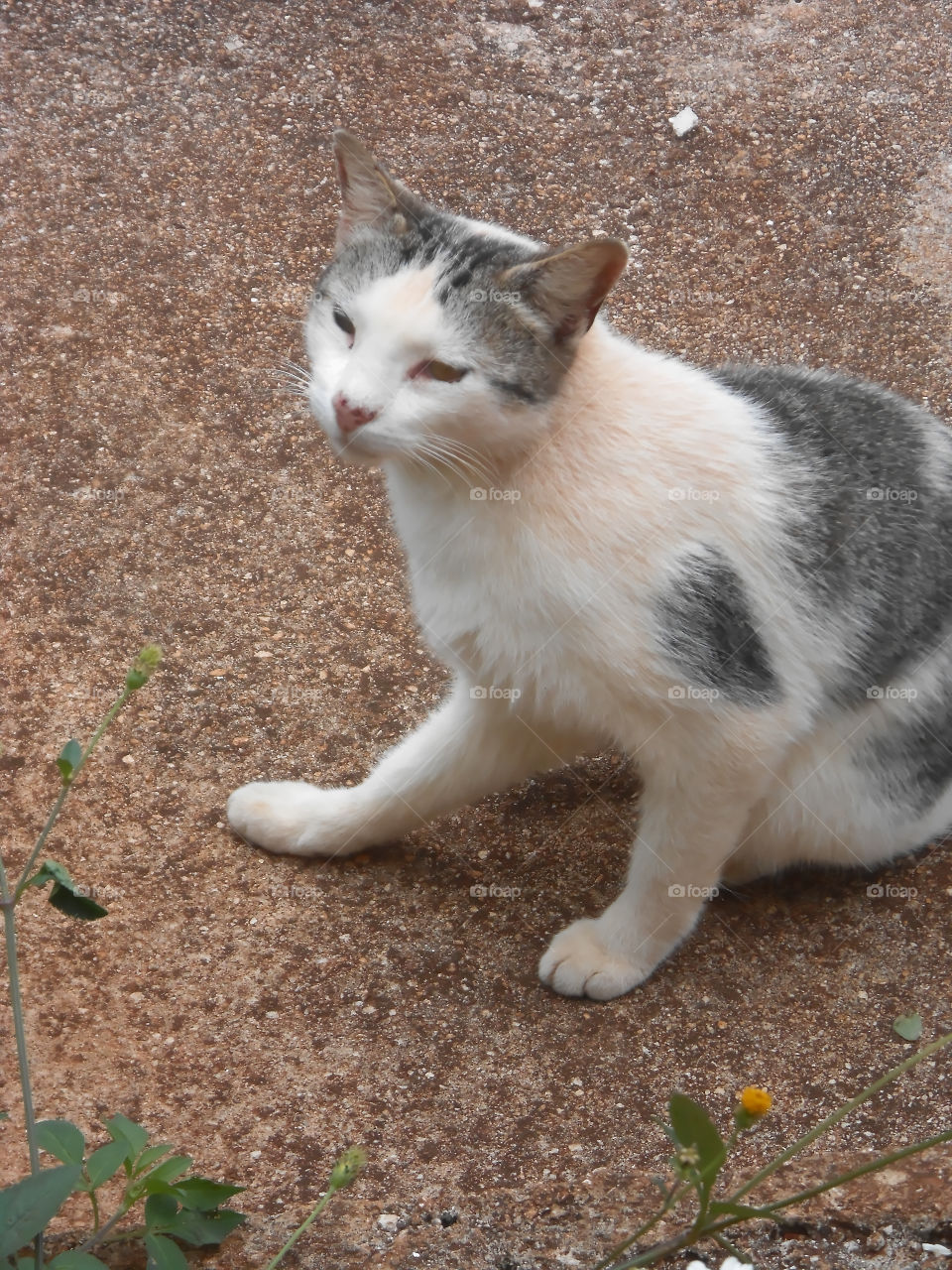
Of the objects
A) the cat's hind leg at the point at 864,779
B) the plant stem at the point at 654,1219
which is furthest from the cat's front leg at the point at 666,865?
the plant stem at the point at 654,1219

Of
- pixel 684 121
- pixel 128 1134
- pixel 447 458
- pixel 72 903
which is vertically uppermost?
pixel 447 458

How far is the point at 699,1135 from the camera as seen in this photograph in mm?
1298

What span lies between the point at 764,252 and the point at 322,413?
2493 millimetres

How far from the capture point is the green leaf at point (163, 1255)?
64.4 inches

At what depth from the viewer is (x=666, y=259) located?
13.3ft

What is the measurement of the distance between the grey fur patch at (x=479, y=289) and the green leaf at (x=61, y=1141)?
1.18 metres

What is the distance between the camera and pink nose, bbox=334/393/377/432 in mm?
1941

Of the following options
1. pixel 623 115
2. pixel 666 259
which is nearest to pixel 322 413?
pixel 666 259

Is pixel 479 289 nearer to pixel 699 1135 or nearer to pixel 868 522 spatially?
pixel 868 522

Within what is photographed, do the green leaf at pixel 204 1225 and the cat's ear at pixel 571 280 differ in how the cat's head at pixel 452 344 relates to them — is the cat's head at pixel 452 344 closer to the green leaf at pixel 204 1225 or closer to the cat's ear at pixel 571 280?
the cat's ear at pixel 571 280

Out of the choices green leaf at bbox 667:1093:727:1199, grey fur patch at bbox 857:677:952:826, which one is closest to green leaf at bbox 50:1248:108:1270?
green leaf at bbox 667:1093:727:1199

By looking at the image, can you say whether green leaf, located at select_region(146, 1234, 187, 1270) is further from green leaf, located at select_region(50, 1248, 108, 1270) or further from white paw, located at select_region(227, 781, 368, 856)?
white paw, located at select_region(227, 781, 368, 856)

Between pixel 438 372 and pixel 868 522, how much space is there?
2.69 feet

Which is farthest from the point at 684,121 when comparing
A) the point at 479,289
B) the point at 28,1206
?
the point at 28,1206
